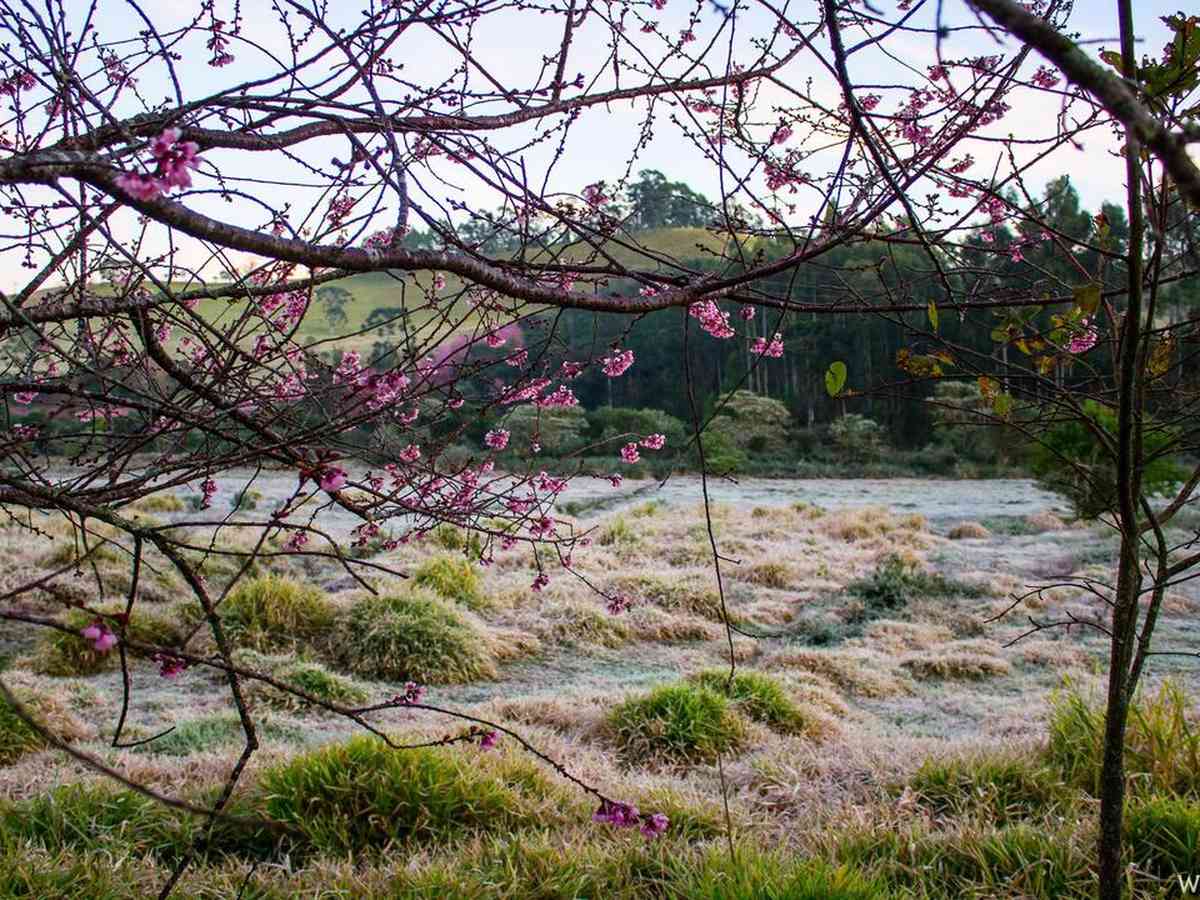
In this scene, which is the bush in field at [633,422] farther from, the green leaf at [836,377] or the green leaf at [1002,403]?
the green leaf at [836,377]

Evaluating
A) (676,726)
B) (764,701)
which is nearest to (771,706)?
(764,701)

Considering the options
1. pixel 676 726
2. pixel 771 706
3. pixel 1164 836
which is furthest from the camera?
pixel 771 706

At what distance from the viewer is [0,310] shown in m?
2.04

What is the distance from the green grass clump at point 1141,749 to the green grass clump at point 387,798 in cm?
211

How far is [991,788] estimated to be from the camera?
3734mm

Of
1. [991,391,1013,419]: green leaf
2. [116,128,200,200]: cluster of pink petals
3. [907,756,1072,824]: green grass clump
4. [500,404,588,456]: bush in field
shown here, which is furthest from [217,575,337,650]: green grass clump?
[500,404,588,456]: bush in field

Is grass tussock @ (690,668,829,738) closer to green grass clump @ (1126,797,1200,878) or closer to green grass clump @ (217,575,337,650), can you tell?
green grass clump @ (1126,797,1200,878)

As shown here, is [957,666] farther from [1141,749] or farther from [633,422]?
[633,422]

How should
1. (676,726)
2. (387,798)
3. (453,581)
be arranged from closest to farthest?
(387,798)
(676,726)
(453,581)

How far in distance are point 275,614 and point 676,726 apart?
3.39 metres

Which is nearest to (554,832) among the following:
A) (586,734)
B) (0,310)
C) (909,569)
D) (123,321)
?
(586,734)

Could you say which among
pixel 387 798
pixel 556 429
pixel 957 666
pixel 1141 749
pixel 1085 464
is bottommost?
pixel 957 666

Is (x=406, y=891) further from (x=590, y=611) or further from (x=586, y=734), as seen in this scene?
(x=590, y=611)

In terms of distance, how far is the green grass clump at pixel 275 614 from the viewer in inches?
263
